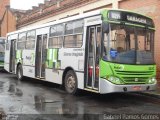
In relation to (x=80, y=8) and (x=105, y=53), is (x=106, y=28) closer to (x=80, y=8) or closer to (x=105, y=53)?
(x=105, y=53)

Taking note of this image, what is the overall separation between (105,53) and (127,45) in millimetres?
804

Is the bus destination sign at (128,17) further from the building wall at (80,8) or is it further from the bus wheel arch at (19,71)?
the bus wheel arch at (19,71)

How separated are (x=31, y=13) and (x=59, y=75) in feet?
72.0

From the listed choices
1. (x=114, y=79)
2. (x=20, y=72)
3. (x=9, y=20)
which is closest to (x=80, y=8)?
(x=20, y=72)

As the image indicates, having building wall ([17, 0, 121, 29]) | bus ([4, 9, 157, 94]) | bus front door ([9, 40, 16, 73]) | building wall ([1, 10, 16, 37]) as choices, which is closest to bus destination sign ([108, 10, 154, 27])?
bus ([4, 9, 157, 94])

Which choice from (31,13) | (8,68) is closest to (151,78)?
(8,68)

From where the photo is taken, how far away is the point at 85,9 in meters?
23.7

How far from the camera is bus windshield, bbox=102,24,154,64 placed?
1134 cm

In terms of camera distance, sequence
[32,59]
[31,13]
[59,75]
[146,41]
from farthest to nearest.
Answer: [31,13]
[32,59]
[59,75]
[146,41]

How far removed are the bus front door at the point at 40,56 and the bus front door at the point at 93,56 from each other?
4.12m

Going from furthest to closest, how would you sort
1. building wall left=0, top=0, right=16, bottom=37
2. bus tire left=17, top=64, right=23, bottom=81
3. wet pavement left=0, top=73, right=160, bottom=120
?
building wall left=0, top=0, right=16, bottom=37 → bus tire left=17, top=64, right=23, bottom=81 → wet pavement left=0, top=73, right=160, bottom=120

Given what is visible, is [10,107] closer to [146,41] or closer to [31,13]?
[146,41]

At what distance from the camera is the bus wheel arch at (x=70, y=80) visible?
13.1 meters

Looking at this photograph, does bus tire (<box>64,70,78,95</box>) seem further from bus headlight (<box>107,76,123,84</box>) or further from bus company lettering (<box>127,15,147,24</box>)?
bus company lettering (<box>127,15,147,24</box>)
